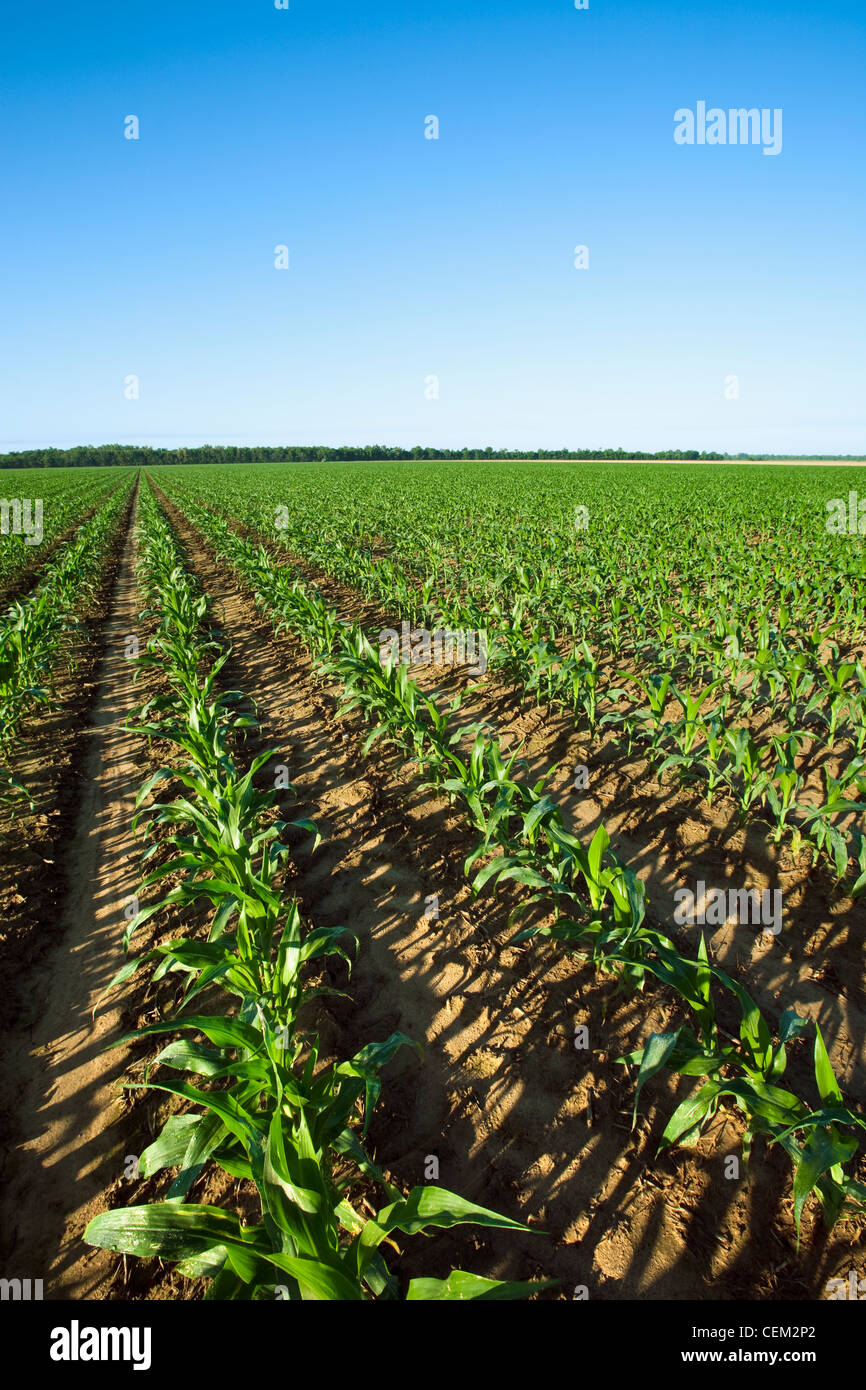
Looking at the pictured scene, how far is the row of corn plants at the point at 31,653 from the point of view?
530 cm

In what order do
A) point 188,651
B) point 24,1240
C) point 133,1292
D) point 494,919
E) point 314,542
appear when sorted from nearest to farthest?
point 133,1292 < point 24,1240 < point 494,919 < point 188,651 < point 314,542

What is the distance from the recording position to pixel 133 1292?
1.88 metres

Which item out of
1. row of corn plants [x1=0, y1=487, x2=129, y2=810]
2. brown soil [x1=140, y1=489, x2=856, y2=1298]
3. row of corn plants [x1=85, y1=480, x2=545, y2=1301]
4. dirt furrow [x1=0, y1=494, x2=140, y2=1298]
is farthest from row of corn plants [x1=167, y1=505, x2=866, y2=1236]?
row of corn plants [x1=0, y1=487, x2=129, y2=810]

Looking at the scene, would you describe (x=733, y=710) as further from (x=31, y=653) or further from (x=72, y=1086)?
(x=31, y=653)

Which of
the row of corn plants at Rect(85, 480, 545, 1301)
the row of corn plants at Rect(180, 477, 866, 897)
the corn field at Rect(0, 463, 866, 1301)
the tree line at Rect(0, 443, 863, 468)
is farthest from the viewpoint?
the tree line at Rect(0, 443, 863, 468)

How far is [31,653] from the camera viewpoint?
6.48 m

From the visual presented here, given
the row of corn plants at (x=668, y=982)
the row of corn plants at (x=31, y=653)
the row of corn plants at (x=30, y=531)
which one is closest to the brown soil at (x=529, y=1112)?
the row of corn plants at (x=668, y=982)

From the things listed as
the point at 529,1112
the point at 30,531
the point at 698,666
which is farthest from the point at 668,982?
the point at 30,531

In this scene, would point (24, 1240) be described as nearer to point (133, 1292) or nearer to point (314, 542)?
point (133, 1292)

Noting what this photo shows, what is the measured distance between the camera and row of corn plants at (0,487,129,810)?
5301 millimetres

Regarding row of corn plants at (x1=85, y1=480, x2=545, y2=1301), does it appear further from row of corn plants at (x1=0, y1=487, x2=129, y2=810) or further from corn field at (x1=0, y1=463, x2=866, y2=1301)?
row of corn plants at (x1=0, y1=487, x2=129, y2=810)

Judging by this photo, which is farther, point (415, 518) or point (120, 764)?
point (415, 518)
